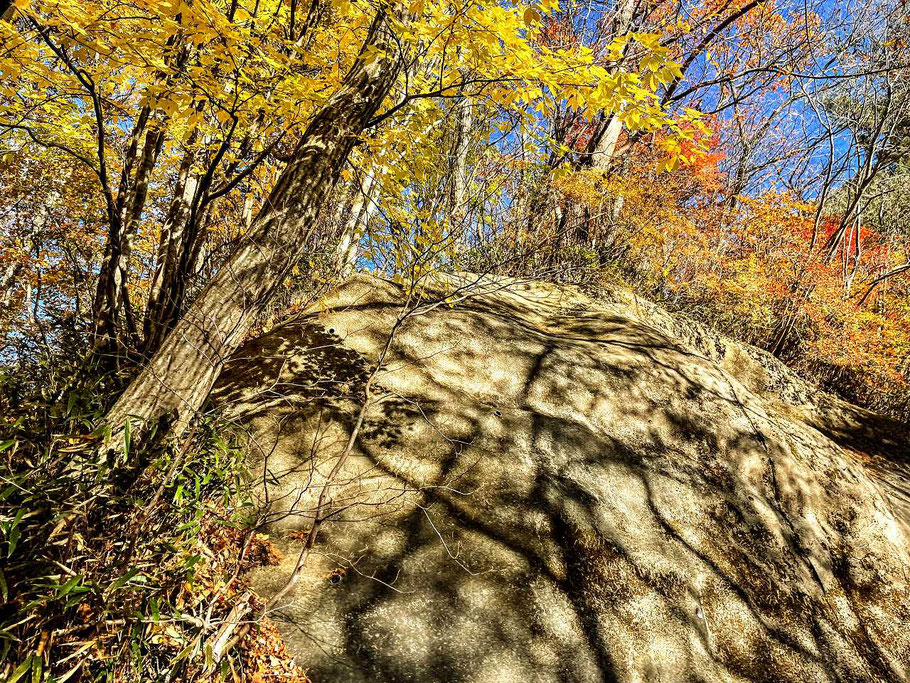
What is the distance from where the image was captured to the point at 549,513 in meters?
3.88

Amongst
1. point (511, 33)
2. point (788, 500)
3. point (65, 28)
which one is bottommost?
point (788, 500)

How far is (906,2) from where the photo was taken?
10.1 m

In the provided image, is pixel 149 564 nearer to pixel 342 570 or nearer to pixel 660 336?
pixel 342 570

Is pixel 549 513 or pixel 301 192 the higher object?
pixel 301 192

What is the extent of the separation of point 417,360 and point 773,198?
41.1 feet

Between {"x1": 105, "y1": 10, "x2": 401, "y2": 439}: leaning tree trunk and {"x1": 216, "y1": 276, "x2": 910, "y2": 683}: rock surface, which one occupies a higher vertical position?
{"x1": 105, "y1": 10, "x2": 401, "y2": 439}: leaning tree trunk

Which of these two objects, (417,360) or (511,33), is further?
(417,360)

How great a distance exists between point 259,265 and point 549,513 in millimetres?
3216

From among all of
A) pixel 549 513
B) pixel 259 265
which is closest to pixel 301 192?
pixel 259 265

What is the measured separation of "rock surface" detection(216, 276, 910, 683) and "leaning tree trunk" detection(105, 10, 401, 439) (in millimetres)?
307

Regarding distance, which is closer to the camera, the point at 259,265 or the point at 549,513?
the point at 259,265

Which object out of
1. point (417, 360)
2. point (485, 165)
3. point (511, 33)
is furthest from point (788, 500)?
point (485, 165)

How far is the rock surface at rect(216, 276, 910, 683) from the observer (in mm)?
3082

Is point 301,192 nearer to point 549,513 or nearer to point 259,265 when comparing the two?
point 259,265
